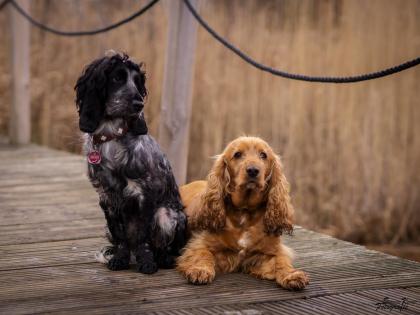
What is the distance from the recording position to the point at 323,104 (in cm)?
553

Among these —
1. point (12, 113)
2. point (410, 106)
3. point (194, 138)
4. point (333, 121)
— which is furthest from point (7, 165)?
point (410, 106)

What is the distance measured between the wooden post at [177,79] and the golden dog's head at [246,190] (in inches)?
42.1

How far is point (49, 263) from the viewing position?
128 inches

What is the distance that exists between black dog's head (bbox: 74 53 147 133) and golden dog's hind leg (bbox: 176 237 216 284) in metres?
0.64

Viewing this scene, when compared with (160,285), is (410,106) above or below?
above

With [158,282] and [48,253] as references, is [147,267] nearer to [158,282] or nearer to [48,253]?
[158,282]

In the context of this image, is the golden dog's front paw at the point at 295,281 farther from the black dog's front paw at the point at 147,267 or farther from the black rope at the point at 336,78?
the black rope at the point at 336,78

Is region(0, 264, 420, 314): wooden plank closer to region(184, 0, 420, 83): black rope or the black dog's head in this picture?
the black dog's head

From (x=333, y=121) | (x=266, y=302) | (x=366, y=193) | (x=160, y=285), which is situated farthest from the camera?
(x=333, y=121)

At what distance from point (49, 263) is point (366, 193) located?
106 inches

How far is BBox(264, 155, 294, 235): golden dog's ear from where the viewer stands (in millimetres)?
3197

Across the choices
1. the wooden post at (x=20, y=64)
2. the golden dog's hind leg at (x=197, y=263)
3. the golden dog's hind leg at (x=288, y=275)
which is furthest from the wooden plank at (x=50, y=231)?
the wooden post at (x=20, y=64)

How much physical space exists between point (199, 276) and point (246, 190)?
1.63 ft

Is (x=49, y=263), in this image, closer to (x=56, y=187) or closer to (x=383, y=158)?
(x=56, y=187)
